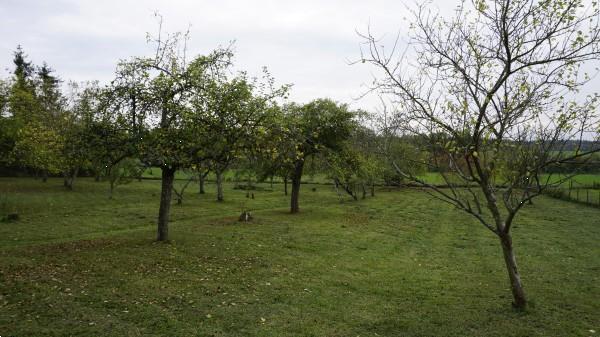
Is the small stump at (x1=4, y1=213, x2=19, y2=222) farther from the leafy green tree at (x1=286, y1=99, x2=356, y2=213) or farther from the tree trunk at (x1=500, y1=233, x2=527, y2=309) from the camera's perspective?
the tree trunk at (x1=500, y1=233, x2=527, y2=309)

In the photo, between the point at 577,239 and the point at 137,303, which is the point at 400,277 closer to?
the point at 137,303

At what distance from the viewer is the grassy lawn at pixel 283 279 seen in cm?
818

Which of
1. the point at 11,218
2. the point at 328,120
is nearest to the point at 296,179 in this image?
the point at 328,120

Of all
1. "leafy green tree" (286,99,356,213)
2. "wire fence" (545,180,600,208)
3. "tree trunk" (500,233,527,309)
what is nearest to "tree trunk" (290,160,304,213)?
"leafy green tree" (286,99,356,213)

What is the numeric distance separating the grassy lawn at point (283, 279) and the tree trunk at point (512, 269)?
0.26 meters

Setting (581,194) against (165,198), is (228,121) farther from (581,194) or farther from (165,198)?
(581,194)

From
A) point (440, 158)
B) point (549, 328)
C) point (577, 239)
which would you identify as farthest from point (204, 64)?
point (577, 239)

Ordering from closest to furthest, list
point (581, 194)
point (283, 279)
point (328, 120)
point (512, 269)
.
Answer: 1. point (512, 269)
2. point (283, 279)
3. point (328, 120)
4. point (581, 194)

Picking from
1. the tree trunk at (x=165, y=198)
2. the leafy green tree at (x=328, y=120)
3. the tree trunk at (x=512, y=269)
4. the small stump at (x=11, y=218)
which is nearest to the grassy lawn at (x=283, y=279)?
the tree trunk at (x=512, y=269)

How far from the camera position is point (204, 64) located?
48.2 ft

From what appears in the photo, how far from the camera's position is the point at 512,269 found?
8.88 m

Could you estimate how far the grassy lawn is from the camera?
8180 mm

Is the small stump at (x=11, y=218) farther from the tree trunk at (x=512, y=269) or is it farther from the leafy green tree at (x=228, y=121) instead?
the tree trunk at (x=512, y=269)

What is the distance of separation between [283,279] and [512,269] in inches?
229
